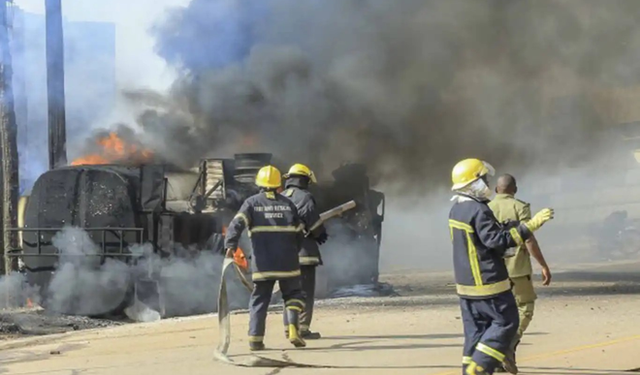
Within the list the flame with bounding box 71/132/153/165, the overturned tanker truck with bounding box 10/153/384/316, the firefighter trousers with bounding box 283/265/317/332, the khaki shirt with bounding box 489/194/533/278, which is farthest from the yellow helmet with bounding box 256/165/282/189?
the flame with bounding box 71/132/153/165

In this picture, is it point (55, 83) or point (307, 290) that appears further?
point (55, 83)

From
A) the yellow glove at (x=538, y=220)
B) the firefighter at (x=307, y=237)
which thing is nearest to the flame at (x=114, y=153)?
the firefighter at (x=307, y=237)

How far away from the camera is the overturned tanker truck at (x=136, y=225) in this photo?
12148 millimetres

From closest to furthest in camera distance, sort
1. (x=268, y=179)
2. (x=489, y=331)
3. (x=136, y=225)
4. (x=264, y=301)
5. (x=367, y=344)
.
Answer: (x=489, y=331)
(x=264, y=301)
(x=268, y=179)
(x=367, y=344)
(x=136, y=225)

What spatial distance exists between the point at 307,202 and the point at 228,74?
10.1m

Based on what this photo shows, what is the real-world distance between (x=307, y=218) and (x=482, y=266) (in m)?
2.94

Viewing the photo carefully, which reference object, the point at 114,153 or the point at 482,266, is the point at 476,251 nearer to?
the point at 482,266

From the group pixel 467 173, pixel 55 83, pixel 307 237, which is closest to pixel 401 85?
pixel 55 83

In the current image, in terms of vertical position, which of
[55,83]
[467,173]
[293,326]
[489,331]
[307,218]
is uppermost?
[55,83]

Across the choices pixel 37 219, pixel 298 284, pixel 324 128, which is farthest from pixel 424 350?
pixel 324 128

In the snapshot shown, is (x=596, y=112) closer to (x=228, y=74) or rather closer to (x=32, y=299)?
(x=228, y=74)

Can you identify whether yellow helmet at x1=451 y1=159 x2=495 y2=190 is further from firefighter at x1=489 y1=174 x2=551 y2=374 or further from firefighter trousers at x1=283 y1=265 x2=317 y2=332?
firefighter trousers at x1=283 y1=265 x2=317 y2=332

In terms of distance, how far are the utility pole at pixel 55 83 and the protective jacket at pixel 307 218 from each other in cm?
1095

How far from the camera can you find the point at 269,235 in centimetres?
730
